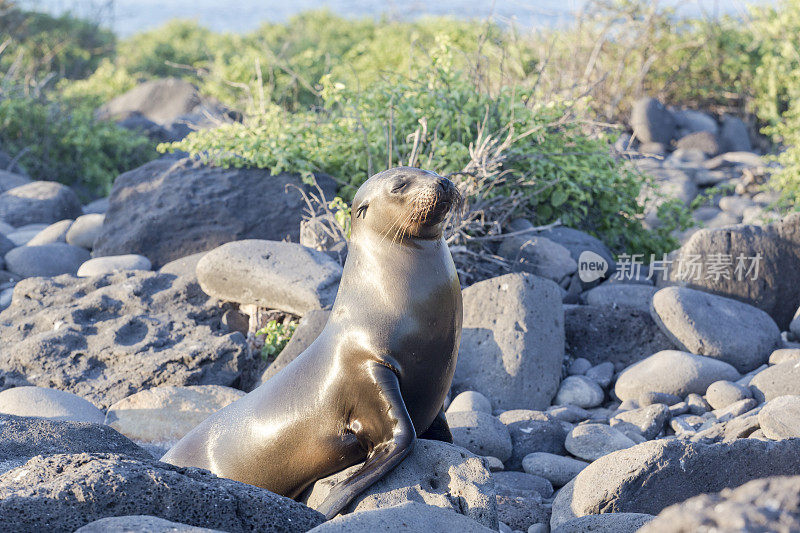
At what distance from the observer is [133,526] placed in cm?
255

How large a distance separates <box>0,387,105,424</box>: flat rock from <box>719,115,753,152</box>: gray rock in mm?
11222

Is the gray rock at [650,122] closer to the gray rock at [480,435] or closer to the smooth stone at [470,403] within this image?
the smooth stone at [470,403]

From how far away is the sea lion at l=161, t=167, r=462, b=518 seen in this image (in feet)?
12.5

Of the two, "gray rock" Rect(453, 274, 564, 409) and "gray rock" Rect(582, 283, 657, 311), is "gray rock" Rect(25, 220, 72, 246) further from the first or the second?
"gray rock" Rect(582, 283, 657, 311)

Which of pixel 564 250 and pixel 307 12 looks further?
pixel 307 12

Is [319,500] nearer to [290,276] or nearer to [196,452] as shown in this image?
[196,452]

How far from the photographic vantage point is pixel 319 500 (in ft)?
12.3

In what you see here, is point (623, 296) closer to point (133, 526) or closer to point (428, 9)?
point (133, 526)

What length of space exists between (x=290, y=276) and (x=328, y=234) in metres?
0.98

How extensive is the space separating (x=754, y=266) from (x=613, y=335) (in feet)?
4.27

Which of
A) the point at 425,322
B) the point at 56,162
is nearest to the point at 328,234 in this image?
the point at 425,322

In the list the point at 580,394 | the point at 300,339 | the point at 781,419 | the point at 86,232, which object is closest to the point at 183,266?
the point at 86,232

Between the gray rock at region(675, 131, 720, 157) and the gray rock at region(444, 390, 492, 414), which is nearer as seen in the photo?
the gray rock at region(444, 390, 492, 414)

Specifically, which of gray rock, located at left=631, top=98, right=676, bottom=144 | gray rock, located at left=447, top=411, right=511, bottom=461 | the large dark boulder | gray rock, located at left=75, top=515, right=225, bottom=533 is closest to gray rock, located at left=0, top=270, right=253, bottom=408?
the large dark boulder
